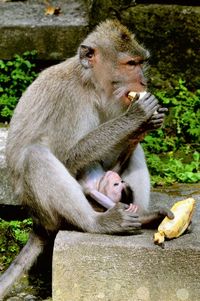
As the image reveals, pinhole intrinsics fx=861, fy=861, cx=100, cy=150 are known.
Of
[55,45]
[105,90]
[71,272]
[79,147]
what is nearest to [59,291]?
[71,272]

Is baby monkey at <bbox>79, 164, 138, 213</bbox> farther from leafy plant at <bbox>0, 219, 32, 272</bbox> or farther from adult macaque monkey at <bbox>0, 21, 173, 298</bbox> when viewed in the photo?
leafy plant at <bbox>0, 219, 32, 272</bbox>

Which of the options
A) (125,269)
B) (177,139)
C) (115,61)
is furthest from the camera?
(177,139)

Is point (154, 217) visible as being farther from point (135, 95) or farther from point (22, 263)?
point (22, 263)

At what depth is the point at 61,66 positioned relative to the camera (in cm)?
622

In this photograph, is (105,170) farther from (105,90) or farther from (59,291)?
(59,291)

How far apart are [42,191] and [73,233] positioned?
35 centimetres

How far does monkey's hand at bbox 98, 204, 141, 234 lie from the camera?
5723 mm

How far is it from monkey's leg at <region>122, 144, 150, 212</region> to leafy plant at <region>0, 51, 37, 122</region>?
2.70 m

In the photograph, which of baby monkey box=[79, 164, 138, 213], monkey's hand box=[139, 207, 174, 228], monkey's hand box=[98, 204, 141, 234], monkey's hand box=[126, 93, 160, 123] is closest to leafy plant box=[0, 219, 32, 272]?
baby monkey box=[79, 164, 138, 213]

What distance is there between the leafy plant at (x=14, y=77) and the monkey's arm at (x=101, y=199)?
277 centimetres

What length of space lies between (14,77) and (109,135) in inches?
121

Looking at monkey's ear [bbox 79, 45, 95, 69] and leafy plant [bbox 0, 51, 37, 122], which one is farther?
leafy plant [bbox 0, 51, 37, 122]

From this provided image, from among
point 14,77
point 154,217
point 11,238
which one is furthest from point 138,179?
point 14,77

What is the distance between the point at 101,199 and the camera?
603 cm
